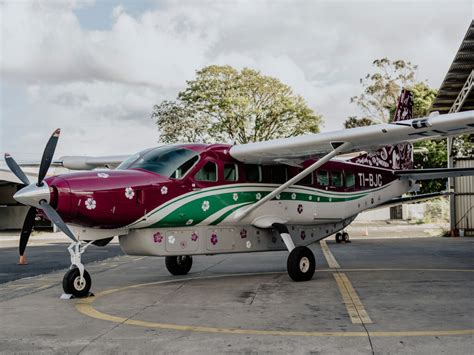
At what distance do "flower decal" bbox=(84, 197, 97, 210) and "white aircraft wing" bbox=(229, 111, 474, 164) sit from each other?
3.55 m

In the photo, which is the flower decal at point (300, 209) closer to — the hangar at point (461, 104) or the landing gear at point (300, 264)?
the landing gear at point (300, 264)

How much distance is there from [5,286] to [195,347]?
755 cm

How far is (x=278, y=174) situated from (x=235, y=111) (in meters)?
36.6

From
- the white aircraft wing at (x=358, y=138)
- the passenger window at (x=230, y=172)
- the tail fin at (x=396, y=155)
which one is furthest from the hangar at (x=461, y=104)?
the passenger window at (x=230, y=172)

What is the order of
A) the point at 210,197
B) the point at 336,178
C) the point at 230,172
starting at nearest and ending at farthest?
the point at 210,197 < the point at 230,172 < the point at 336,178

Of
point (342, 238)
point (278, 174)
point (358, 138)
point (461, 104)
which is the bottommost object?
point (342, 238)

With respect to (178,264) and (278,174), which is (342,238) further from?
(178,264)

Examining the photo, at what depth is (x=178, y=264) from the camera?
1355 cm

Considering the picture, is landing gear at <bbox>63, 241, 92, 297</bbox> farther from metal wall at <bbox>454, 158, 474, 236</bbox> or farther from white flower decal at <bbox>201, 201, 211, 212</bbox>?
metal wall at <bbox>454, 158, 474, 236</bbox>

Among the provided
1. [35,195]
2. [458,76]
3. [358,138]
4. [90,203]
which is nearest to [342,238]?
[458,76]

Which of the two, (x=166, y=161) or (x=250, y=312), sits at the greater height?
(x=166, y=161)

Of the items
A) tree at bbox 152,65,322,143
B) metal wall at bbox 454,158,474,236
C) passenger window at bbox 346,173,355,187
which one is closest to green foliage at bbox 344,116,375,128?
tree at bbox 152,65,322,143

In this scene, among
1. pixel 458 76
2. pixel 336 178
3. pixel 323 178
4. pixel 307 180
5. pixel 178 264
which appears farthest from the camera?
pixel 458 76

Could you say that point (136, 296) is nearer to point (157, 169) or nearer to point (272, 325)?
point (157, 169)
